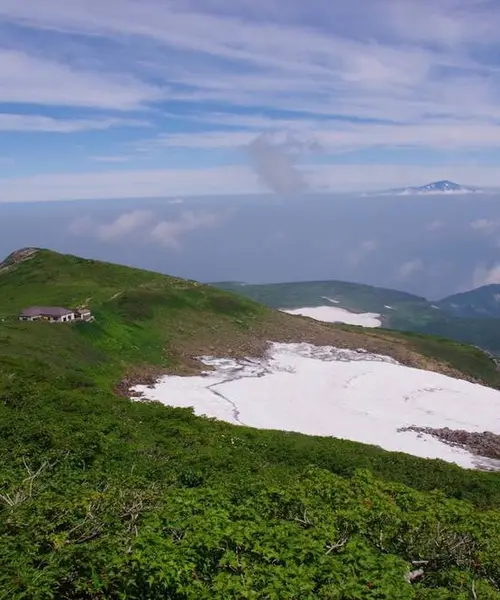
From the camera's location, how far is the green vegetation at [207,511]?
42.4 ft

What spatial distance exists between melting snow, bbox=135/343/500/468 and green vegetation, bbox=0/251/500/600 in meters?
9.96

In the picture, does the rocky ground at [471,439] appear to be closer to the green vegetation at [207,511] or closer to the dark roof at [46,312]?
the green vegetation at [207,511]

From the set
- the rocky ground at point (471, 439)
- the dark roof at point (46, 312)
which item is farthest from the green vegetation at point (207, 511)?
the dark roof at point (46, 312)

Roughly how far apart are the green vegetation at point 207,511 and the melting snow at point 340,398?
9956 millimetres

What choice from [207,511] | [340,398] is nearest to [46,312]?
[340,398]

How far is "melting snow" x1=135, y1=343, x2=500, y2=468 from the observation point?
4847cm

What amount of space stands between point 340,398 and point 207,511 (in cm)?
4330

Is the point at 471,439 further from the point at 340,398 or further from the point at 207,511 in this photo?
the point at 207,511

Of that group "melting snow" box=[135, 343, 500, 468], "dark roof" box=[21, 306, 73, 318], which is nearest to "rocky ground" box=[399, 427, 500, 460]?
"melting snow" box=[135, 343, 500, 468]

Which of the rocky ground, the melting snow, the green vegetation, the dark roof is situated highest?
the dark roof

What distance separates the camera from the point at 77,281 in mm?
89562

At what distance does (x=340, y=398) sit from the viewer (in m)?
→ 58.1

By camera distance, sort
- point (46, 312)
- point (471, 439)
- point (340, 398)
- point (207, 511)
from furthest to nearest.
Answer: point (46, 312)
point (340, 398)
point (471, 439)
point (207, 511)

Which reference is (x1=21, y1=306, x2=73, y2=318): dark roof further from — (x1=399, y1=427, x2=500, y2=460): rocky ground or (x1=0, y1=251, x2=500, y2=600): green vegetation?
(x1=399, y1=427, x2=500, y2=460): rocky ground
